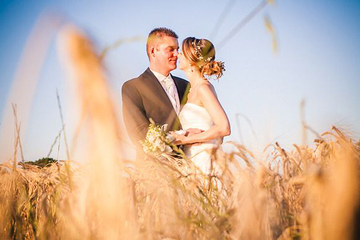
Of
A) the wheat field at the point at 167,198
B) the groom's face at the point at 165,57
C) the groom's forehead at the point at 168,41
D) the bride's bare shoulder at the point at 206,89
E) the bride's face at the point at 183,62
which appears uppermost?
the groom's forehead at the point at 168,41

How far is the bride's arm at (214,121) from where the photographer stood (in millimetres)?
4551

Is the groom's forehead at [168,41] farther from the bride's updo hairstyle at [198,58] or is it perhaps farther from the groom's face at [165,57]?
the bride's updo hairstyle at [198,58]

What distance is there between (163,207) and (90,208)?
39cm

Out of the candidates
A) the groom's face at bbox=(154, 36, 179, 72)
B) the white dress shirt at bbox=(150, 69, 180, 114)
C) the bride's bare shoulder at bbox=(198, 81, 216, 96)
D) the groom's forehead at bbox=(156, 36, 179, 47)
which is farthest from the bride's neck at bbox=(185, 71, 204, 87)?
the groom's forehead at bbox=(156, 36, 179, 47)

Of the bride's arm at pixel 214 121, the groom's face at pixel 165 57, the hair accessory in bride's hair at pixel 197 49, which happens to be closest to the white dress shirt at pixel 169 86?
the groom's face at pixel 165 57

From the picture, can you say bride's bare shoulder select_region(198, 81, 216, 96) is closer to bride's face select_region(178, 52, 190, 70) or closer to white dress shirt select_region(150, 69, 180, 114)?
bride's face select_region(178, 52, 190, 70)

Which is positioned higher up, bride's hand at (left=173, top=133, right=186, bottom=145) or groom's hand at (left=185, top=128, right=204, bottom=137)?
groom's hand at (left=185, top=128, right=204, bottom=137)

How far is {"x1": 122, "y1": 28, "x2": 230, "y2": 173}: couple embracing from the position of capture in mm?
4590

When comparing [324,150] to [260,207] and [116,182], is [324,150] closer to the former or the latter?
[260,207]

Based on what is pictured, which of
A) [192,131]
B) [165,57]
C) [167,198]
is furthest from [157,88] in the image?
[167,198]

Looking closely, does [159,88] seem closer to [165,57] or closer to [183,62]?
[165,57]

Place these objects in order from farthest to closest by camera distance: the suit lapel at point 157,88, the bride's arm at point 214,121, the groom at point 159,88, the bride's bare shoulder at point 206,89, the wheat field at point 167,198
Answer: the suit lapel at point 157,88 → the groom at point 159,88 → the bride's bare shoulder at point 206,89 → the bride's arm at point 214,121 → the wheat field at point 167,198

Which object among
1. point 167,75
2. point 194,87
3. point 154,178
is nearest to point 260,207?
point 154,178

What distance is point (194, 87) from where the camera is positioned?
529 cm
